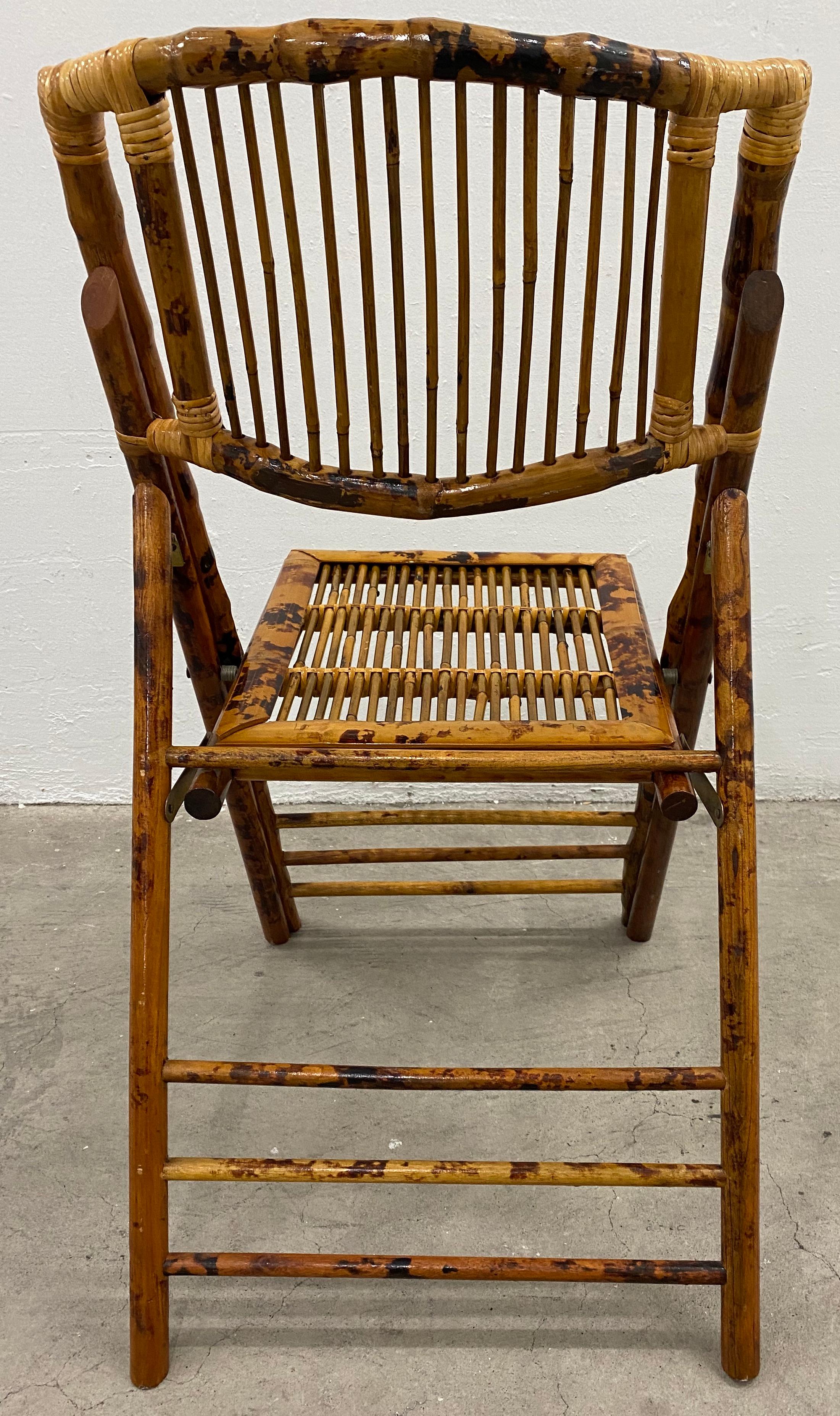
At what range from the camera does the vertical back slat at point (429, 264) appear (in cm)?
81

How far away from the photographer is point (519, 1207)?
1.27 metres

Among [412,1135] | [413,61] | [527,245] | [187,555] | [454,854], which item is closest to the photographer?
[413,61]

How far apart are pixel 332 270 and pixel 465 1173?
2.51ft

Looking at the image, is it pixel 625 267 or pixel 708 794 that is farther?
pixel 708 794

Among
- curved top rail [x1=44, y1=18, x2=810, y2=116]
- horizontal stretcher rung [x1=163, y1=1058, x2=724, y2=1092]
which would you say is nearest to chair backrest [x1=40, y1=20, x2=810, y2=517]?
curved top rail [x1=44, y1=18, x2=810, y2=116]

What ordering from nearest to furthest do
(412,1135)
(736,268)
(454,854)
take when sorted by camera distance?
(736,268) < (412,1135) < (454,854)

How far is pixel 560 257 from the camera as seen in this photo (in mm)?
909

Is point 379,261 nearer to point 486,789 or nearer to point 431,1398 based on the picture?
point 486,789

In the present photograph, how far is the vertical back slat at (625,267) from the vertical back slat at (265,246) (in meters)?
0.26

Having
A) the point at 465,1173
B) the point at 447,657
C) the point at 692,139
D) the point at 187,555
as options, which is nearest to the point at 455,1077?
the point at 465,1173

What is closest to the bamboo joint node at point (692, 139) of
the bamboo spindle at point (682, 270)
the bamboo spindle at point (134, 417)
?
the bamboo spindle at point (682, 270)

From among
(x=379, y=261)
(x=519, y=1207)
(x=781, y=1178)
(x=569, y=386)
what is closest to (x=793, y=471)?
(x=569, y=386)

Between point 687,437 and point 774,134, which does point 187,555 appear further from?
point 774,134

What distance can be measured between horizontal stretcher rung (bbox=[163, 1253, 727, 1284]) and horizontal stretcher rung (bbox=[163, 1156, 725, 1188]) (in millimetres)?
68
